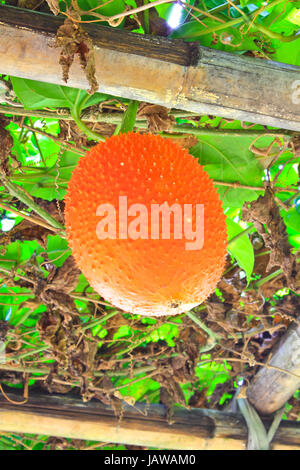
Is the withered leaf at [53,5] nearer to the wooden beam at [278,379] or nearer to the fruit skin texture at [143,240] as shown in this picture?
the fruit skin texture at [143,240]

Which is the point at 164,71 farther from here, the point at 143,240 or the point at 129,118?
the point at 143,240

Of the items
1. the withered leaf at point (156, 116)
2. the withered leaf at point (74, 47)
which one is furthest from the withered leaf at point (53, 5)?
the withered leaf at point (156, 116)

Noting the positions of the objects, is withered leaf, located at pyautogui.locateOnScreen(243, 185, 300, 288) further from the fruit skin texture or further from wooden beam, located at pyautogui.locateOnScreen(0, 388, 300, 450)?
wooden beam, located at pyautogui.locateOnScreen(0, 388, 300, 450)

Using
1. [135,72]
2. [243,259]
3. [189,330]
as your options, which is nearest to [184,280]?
[135,72]

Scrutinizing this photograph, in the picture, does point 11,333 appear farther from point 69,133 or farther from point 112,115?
point 112,115

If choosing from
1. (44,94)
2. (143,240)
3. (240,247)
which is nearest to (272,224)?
(240,247)

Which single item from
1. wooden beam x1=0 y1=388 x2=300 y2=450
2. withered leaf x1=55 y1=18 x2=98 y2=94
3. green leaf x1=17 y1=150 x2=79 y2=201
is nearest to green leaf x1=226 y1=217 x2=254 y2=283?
green leaf x1=17 y1=150 x2=79 y2=201
